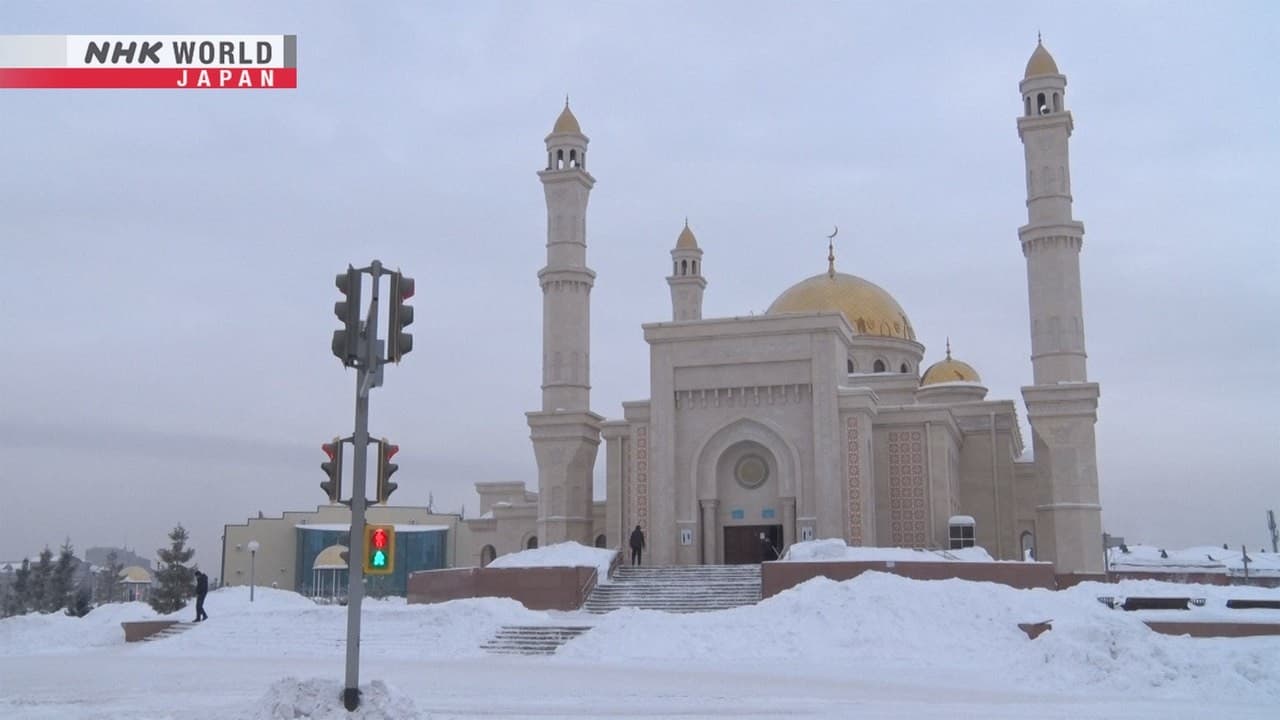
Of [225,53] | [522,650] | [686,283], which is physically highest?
[686,283]

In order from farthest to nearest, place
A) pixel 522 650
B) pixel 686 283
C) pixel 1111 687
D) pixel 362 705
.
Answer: pixel 686 283 < pixel 522 650 < pixel 1111 687 < pixel 362 705

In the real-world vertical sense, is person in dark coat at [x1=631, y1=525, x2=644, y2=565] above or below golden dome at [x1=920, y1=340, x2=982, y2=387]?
below

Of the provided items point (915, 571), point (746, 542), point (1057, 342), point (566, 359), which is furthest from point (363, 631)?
point (1057, 342)

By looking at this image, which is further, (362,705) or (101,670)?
(101,670)

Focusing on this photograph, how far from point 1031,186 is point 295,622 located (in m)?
24.6

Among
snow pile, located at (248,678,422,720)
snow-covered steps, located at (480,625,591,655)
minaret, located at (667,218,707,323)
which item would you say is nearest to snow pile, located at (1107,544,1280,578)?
minaret, located at (667,218,707,323)

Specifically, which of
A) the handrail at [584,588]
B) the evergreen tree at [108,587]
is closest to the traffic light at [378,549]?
the handrail at [584,588]

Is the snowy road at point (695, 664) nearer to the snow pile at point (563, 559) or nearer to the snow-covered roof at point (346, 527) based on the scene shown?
the snow pile at point (563, 559)

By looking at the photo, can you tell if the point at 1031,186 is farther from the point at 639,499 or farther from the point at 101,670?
the point at 101,670

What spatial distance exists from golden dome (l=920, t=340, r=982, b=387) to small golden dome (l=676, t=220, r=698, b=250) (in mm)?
10646

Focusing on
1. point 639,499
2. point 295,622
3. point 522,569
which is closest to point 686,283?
point 639,499

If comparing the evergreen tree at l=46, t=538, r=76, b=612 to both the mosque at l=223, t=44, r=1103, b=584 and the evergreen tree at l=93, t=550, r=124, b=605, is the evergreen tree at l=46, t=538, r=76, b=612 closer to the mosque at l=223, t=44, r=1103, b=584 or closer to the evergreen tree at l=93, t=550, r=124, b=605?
the evergreen tree at l=93, t=550, r=124, b=605

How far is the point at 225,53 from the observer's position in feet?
60.0

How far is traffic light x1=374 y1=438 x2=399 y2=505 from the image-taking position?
40.3 ft
